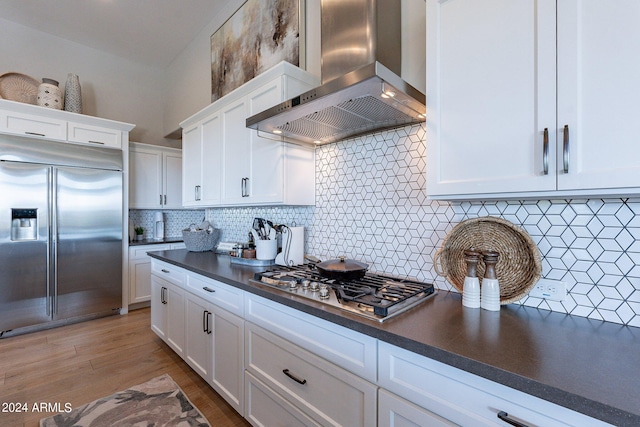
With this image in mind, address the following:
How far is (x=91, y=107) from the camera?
3955mm

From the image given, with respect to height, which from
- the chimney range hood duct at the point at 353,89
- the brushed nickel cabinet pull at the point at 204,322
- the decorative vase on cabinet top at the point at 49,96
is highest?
the decorative vase on cabinet top at the point at 49,96

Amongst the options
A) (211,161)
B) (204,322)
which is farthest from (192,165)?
(204,322)

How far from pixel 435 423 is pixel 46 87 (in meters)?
4.52

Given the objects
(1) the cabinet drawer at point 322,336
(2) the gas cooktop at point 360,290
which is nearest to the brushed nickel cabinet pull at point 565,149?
(2) the gas cooktop at point 360,290

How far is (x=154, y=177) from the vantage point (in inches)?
163

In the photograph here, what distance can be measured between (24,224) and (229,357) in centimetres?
284

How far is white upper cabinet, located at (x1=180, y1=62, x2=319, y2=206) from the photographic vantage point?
76.3 inches

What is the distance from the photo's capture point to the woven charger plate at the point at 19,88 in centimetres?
313

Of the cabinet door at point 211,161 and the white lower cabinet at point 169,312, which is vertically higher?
the cabinet door at point 211,161

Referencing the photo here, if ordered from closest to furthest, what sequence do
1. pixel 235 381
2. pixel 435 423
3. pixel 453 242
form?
pixel 435 423 < pixel 453 242 < pixel 235 381

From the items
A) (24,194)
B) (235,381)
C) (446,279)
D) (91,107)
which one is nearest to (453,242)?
(446,279)

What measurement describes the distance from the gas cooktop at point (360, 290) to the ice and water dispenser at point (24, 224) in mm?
2895

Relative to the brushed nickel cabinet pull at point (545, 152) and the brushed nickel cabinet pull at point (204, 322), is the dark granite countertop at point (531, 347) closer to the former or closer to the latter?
the brushed nickel cabinet pull at point (545, 152)

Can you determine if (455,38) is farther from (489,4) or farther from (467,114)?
(467,114)
